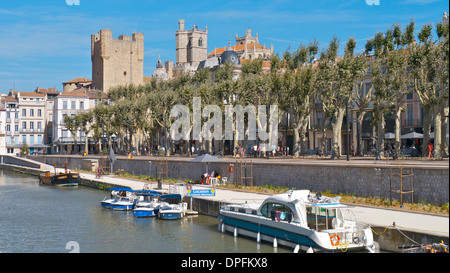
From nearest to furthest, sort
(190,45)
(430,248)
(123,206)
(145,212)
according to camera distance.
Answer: (430,248), (145,212), (123,206), (190,45)

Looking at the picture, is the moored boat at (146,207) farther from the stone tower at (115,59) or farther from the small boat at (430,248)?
the stone tower at (115,59)

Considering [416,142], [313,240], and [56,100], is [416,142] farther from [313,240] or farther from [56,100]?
[56,100]

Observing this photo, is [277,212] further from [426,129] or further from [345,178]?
[426,129]

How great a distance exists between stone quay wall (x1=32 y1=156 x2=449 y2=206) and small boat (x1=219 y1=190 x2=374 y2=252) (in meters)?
5.54

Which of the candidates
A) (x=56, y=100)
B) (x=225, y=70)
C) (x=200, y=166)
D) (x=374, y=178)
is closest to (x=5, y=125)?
(x=56, y=100)

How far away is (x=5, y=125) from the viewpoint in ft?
351

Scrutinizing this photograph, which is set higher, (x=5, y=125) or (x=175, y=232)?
(x=5, y=125)

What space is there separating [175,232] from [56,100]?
84.5 metres

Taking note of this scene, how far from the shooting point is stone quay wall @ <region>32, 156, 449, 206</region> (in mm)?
24328

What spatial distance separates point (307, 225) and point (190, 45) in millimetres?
148734

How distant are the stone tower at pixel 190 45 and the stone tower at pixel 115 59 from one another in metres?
33.2

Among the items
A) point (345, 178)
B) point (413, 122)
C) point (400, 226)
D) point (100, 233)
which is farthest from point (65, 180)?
point (400, 226)

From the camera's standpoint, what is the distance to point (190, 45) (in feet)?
543

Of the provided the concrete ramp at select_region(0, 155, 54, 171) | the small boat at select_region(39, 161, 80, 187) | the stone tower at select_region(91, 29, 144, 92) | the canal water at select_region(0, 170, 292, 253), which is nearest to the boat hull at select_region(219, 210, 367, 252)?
the canal water at select_region(0, 170, 292, 253)
